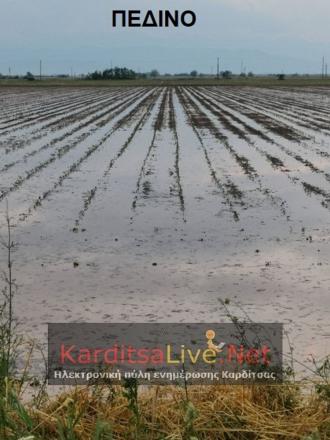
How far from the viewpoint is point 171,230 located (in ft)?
30.8

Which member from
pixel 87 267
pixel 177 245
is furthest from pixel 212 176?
pixel 87 267

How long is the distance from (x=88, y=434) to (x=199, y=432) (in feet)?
2.19

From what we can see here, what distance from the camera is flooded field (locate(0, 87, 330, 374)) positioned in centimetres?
640

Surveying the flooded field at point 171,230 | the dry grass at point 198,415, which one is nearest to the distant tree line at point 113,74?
the flooded field at point 171,230

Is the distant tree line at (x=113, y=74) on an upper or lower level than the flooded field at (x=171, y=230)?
upper

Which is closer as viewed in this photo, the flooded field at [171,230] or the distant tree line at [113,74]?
the flooded field at [171,230]

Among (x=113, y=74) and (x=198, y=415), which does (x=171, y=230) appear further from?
(x=113, y=74)

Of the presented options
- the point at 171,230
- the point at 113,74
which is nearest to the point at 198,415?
the point at 171,230

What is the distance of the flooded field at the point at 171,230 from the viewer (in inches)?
252

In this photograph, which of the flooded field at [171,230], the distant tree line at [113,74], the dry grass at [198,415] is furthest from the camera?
the distant tree line at [113,74]

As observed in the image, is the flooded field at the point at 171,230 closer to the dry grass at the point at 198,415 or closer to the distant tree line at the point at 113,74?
the dry grass at the point at 198,415

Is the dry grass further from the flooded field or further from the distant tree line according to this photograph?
the distant tree line

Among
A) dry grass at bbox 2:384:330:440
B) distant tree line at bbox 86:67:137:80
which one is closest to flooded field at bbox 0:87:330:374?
dry grass at bbox 2:384:330:440

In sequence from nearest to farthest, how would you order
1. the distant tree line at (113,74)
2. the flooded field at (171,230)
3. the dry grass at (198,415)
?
the dry grass at (198,415), the flooded field at (171,230), the distant tree line at (113,74)
